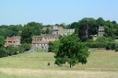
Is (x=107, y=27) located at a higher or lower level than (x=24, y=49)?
higher

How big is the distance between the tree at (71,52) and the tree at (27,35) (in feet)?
298

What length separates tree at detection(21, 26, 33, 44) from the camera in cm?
13812

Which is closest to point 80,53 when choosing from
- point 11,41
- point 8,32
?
point 11,41

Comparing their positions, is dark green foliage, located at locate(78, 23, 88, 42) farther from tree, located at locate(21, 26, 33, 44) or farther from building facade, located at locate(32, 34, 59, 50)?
tree, located at locate(21, 26, 33, 44)

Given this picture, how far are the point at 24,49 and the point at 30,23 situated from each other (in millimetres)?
81400

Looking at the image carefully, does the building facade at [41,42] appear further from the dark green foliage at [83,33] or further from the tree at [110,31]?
the tree at [110,31]

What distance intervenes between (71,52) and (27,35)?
9395cm

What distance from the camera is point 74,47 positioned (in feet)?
154

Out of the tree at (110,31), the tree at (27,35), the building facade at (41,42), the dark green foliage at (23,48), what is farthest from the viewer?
the tree at (110,31)

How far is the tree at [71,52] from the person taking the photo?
4650 cm

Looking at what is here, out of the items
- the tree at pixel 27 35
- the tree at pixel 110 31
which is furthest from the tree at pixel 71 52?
the tree at pixel 110 31

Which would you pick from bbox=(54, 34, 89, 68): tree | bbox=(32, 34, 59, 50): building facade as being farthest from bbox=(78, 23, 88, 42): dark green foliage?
bbox=(54, 34, 89, 68): tree

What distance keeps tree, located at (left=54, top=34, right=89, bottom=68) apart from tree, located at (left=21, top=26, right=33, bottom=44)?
9074 centimetres

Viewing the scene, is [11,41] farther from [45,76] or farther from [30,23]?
[45,76]
